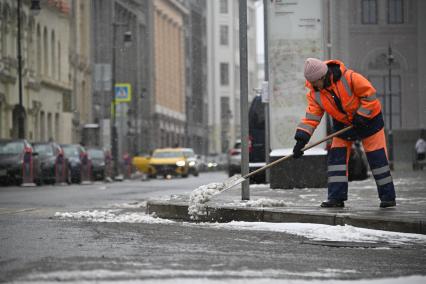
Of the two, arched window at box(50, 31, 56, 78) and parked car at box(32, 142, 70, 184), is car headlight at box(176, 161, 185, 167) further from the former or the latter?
arched window at box(50, 31, 56, 78)

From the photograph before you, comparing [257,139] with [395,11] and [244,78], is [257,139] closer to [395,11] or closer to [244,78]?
[244,78]

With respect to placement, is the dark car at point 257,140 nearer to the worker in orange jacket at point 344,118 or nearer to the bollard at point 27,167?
the bollard at point 27,167

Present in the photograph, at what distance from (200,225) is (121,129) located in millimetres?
41334

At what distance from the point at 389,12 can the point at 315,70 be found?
95.9 ft

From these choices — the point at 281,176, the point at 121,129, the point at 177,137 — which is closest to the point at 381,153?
the point at 281,176

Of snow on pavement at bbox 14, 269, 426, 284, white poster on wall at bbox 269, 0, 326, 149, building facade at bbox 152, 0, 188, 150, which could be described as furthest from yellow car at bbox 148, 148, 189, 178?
building facade at bbox 152, 0, 188, 150

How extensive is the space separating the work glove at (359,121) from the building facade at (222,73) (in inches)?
4673

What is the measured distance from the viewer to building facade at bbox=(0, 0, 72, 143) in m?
52.2

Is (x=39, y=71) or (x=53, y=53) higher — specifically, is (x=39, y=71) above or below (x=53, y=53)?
below

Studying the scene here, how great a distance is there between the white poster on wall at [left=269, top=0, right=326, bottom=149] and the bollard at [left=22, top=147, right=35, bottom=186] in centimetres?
1580

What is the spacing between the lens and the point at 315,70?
12367mm

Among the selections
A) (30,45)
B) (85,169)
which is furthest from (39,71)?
(85,169)

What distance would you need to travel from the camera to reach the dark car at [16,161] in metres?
34.6

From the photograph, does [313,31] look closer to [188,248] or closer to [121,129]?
[188,248]
